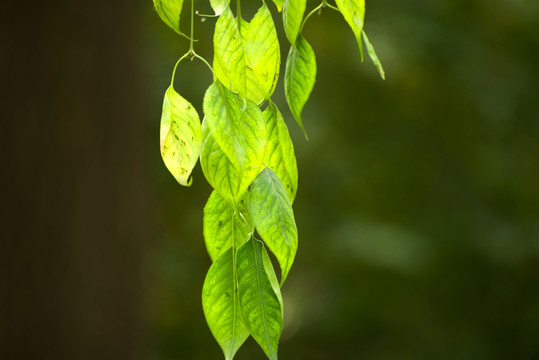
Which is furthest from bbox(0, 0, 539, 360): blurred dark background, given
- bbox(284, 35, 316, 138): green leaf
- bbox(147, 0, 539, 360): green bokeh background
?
bbox(284, 35, 316, 138): green leaf

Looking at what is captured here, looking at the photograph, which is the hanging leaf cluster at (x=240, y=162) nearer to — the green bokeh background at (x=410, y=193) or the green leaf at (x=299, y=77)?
the green leaf at (x=299, y=77)

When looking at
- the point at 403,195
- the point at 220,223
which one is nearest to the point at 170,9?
the point at 220,223

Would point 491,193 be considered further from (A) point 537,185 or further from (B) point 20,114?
(B) point 20,114

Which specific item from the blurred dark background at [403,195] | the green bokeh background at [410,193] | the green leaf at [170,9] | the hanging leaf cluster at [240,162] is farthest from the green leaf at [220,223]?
the green bokeh background at [410,193]

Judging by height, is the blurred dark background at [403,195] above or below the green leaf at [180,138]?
below

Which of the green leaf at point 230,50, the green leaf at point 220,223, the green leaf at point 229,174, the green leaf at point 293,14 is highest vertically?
the green leaf at point 293,14

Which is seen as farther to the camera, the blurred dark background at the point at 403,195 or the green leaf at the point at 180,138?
the blurred dark background at the point at 403,195

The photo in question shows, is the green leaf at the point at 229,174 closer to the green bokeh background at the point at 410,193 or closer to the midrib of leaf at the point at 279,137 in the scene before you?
the midrib of leaf at the point at 279,137

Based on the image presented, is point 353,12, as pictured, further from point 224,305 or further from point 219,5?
point 224,305
